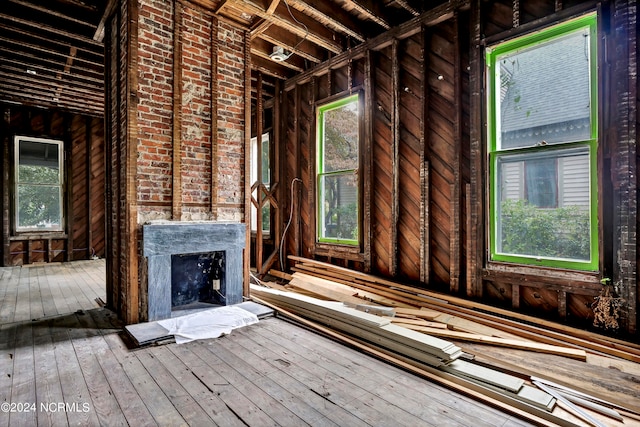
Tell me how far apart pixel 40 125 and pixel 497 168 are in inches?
367

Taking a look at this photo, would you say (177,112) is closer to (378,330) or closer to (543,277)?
(378,330)

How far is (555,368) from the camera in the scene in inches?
93.7

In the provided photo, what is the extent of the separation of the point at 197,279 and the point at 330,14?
3777mm

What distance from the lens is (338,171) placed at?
509 cm

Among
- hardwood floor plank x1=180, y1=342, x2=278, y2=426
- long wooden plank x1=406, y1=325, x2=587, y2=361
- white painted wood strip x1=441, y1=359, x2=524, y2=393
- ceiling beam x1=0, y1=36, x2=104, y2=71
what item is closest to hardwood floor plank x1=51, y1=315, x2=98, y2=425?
hardwood floor plank x1=180, y1=342, x2=278, y2=426

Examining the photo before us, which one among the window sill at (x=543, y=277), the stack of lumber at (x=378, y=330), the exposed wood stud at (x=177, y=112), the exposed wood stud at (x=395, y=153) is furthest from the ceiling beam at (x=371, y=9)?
the stack of lumber at (x=378, y=330)

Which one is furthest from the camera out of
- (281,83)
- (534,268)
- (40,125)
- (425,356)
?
(40,125)

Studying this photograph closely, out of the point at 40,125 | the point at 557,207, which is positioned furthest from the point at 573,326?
the point at 40,125

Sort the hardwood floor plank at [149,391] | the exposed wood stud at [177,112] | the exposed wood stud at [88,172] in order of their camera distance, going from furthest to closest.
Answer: the exposed wood stud at [88,172], the exposed wood stud at [177,112], the hardwood floor plank at [149,391]

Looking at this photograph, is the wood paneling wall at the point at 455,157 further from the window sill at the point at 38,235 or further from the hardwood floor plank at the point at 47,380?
the window sill at the point at 38,235

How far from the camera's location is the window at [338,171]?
16.3ft

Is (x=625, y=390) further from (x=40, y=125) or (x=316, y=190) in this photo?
(x=40, y=125)

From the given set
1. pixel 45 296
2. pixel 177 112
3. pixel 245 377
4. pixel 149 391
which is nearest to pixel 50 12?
pixel 177 112

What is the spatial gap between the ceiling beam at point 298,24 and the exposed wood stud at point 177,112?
25.4 inches
